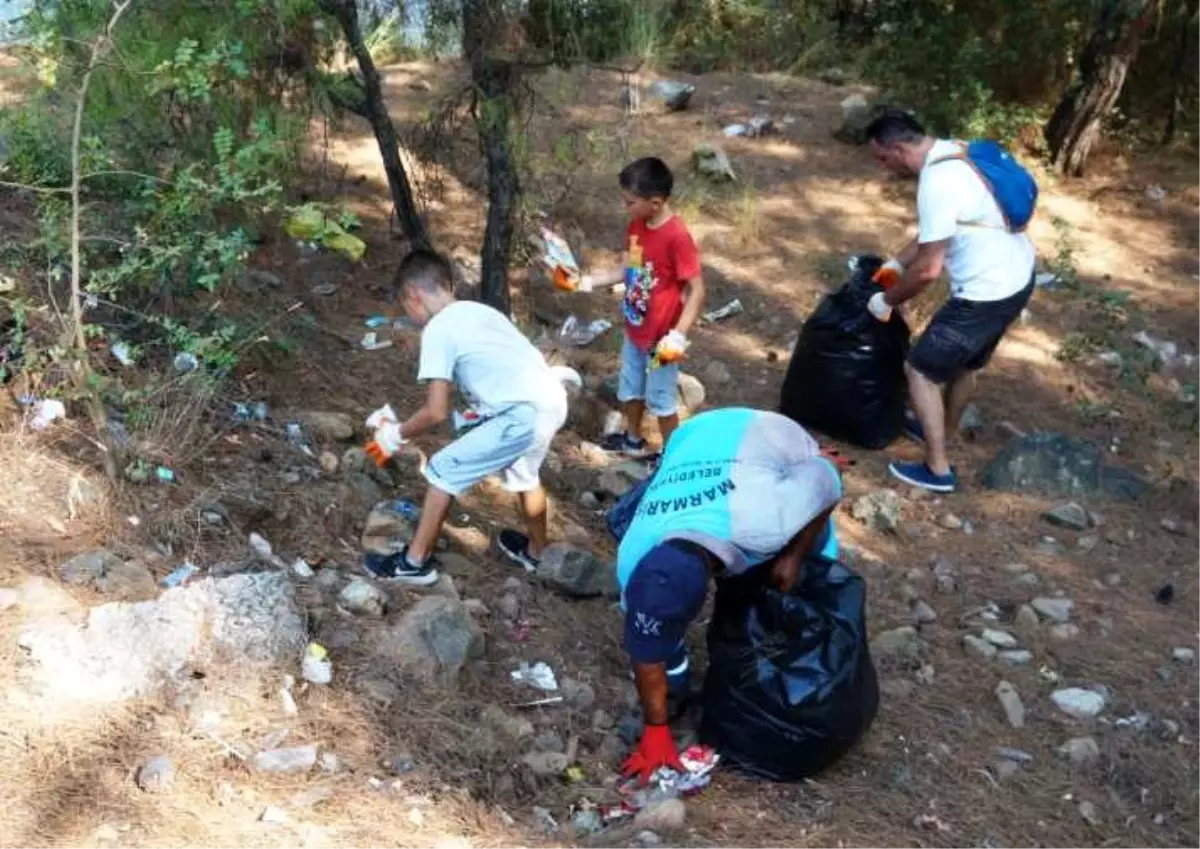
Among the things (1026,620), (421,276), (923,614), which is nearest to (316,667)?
(421,276)

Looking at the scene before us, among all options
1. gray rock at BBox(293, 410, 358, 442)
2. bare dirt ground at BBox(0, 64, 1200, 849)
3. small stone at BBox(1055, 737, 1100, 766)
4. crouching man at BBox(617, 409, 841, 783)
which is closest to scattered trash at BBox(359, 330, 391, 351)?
bare dirt ground at BBox(0, 64, 1200, 849)

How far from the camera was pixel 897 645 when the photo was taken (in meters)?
3.66

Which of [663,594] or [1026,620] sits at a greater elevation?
[663,594]

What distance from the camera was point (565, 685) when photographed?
3.28 m

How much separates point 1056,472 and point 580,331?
2.32 m

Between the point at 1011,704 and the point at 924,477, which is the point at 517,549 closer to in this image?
the point at 1011,704

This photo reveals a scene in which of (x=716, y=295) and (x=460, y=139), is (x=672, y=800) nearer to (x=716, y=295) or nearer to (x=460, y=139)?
(x=460, y=139)

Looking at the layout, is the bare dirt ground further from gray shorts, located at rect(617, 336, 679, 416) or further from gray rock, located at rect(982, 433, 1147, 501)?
gray shorts, located at rect(617, 336, 679, 416)

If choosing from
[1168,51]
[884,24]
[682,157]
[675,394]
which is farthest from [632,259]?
[1168,51]

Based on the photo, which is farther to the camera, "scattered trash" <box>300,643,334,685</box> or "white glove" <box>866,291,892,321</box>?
"white glove" <box>866,291,892,321</box>

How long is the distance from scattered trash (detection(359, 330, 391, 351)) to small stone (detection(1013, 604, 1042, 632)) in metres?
2.82

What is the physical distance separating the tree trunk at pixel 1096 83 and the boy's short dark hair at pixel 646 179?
12.1 ft

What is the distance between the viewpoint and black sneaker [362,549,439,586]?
3.50 metres

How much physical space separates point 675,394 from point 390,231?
7.17ft
